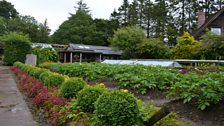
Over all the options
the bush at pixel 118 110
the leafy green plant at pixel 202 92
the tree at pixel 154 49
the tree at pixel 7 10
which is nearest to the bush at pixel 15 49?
the tree at pixel 154 49

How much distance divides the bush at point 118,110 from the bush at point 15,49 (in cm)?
3057

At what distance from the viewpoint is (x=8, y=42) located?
33.3 meters

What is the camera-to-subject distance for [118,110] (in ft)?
13.7

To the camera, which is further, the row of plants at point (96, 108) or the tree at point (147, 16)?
the tree at point (147, 16)

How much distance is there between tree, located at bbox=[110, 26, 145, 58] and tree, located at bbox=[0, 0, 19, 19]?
39914 mm

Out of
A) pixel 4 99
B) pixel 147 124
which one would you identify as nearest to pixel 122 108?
pixel 147 124

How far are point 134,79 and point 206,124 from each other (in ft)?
12.4

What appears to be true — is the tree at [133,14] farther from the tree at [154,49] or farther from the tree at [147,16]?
the tree at [154,49]

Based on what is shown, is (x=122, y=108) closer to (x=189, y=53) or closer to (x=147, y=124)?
(x=147, y=124)

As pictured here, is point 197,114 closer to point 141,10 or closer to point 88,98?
point 88,98

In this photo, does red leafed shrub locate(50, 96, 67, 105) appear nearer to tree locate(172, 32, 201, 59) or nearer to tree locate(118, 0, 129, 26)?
tree locate(172, 32, 201, 59)

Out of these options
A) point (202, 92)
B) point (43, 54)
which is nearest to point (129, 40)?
point (43, 54)

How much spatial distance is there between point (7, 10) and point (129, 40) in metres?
43.1

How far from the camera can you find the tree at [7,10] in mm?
70188
